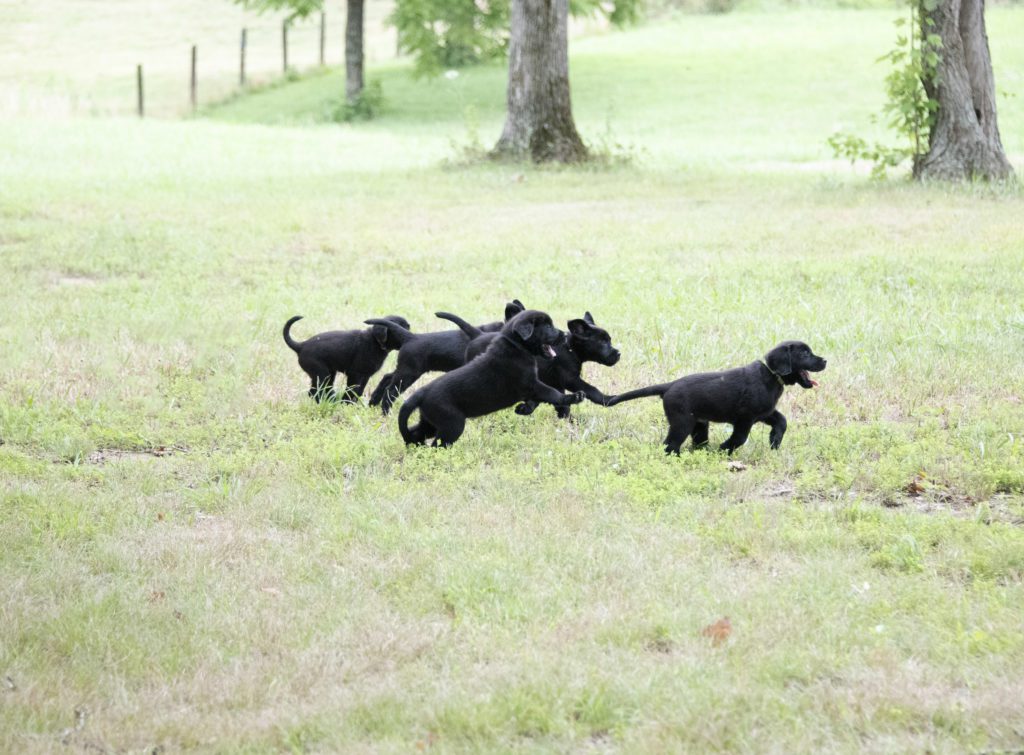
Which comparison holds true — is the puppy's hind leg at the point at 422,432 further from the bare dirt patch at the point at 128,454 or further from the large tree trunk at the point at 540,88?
the large tree trunk at the point at 540,88

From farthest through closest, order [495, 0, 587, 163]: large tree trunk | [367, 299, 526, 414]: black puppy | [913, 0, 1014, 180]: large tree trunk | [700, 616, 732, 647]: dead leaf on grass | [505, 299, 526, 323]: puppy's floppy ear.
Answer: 1. [495, 0, 587, 163]: large tree trunk
2. [913, 0, 1014, 180]: large tree trunk
3. [367, 299, 526, 414]: black puppy
4. [505, 299, 526, 323]: puppy's floppy ear
5. [700, 616, 732, 647]: dead leaf on grass

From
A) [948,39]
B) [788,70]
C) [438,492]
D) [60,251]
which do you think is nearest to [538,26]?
[948,39]

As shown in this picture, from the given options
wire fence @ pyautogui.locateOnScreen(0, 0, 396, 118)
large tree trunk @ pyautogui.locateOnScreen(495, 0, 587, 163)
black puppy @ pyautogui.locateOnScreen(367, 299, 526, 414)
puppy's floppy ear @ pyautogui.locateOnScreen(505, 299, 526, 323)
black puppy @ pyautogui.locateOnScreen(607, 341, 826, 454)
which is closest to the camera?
black puppy @ pyautogui.locateOnScreen(607, 341, 826, 454)

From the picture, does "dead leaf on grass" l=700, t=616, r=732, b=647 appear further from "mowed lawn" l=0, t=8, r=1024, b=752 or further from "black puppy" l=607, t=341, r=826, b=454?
"black puppy" l=607, t=341, r=826, b=454

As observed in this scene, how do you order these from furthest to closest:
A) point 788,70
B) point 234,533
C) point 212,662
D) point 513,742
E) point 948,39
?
1. point 788,70
2. point 948,39
3. point 234,533
4. point 212,662
5. point 513,742

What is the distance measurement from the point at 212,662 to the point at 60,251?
10599 mm

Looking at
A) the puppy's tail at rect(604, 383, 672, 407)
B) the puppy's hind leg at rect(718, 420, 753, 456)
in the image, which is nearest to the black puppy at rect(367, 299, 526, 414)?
the puppy's tail at rect(604, 383, 672, 407)

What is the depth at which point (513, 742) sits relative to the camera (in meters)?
4.15

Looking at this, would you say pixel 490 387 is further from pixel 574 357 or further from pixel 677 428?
pixel 677 428

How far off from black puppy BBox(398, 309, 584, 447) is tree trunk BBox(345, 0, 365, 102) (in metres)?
34.1

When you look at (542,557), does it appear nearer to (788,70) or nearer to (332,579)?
(332,579)

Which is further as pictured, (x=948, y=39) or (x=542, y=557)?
(x=948, y=39)

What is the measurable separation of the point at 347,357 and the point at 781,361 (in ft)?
9.81

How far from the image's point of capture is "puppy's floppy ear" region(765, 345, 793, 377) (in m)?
7.18
